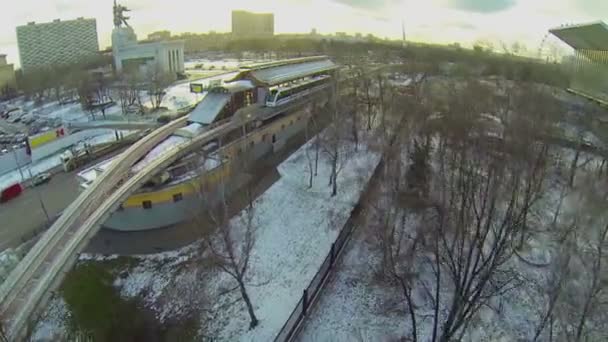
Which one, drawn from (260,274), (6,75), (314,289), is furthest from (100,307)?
(6,75)

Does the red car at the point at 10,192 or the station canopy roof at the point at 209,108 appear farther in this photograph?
the station canopy roof at the point at 209,108

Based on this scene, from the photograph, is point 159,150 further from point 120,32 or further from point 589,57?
point 120,32

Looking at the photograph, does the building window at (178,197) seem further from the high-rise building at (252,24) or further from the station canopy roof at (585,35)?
the high-rise building at (252,24)

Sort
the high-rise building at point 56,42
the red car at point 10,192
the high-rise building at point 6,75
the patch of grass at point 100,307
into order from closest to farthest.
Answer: the patch of grass at point 100,307 → the red car at point 10,192 → the high-rise building at point 6,75 → the high-rise building at point 56,42

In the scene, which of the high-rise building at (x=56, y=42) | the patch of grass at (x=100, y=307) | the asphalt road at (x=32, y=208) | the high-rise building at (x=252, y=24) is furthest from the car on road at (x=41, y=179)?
the high-rise building at (x=252, y=24)

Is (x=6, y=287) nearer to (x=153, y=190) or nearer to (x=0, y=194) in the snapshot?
(x=153, y=190)

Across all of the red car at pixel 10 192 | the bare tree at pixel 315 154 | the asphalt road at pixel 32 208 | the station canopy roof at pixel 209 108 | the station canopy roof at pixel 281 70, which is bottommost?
the asphalt road at pixel 32 208

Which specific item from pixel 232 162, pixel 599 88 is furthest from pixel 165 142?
pixel 599 88
